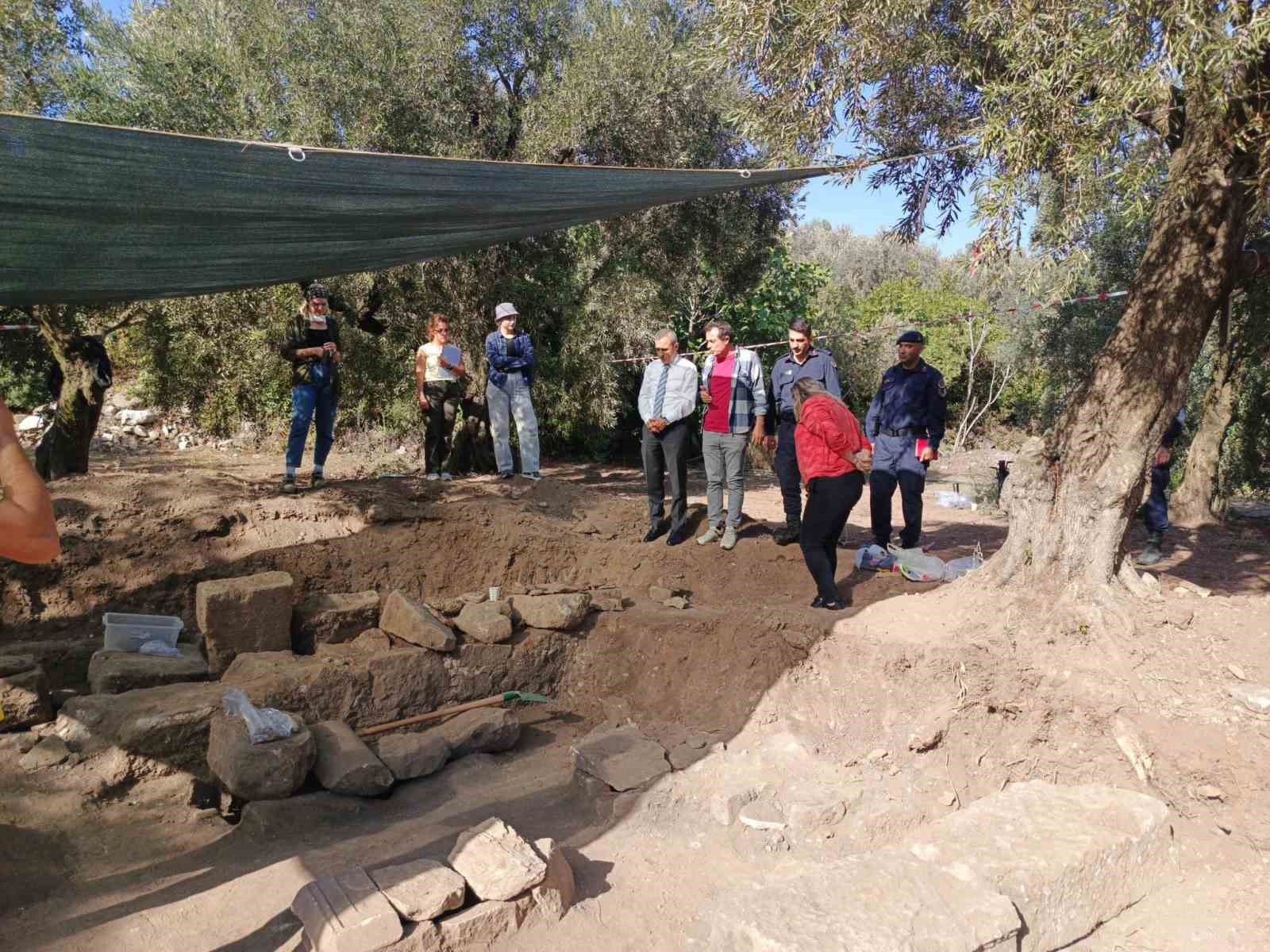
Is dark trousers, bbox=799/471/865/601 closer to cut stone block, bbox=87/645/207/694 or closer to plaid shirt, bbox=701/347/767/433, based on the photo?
plaid shirt, bbox=701/347/767/433

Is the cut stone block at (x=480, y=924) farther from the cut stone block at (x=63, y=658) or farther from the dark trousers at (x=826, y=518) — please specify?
the cut stone block at (x=63, y=658)

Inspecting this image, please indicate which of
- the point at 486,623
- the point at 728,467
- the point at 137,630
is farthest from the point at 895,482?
the point at 137,630

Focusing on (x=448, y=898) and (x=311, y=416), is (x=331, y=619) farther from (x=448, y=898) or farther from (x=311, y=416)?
(x=448, y=898)

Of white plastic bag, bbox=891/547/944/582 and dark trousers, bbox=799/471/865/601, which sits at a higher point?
dark trousers, bbox=799/471/865/601

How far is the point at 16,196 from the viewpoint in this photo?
10.7 ft

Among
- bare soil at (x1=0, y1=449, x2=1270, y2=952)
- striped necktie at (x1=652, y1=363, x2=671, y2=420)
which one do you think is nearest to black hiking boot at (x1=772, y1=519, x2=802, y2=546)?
bare soil at (x1=0, y1=449, x2=1270, y2=952)

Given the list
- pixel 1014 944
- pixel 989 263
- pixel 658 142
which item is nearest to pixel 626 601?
pixel 989 263

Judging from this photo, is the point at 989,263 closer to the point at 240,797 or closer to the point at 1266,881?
the point at 1266,881

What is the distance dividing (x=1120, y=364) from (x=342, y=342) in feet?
27.4

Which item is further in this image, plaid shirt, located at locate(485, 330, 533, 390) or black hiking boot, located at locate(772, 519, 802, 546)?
plaid shirt, located at locate(485, 330, 533, 390)

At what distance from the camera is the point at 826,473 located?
17.3 feet

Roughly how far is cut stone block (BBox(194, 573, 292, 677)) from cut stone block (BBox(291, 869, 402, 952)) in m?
2.59

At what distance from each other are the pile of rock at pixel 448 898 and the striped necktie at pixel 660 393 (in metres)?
4.01

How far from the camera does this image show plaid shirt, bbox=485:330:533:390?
25.8ft
